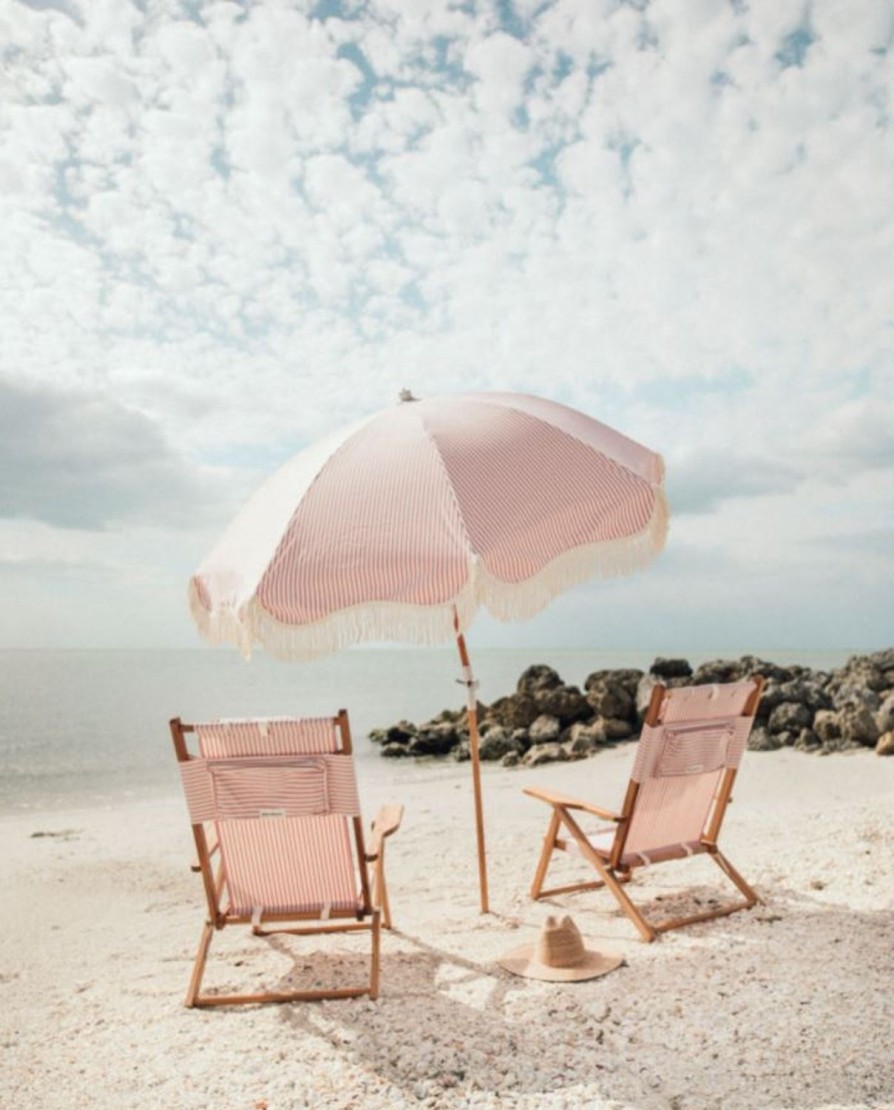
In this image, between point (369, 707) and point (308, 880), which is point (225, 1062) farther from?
point (369, 707)

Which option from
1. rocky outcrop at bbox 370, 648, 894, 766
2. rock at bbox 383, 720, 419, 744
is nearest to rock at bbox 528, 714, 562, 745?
rocky outcrop at bbox 370, 648, 894, 766

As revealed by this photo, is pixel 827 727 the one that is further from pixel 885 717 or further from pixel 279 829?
pixel 279 829

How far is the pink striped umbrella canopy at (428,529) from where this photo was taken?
414cm

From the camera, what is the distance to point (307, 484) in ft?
14.7

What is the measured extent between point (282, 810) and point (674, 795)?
210cm

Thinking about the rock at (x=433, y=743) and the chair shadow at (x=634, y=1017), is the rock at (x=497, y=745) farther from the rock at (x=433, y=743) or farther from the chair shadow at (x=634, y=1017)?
the chair shadow at (x=634, y=1017)

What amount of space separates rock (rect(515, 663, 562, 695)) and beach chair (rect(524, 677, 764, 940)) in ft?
42.4

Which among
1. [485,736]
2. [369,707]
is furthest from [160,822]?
[369,707]

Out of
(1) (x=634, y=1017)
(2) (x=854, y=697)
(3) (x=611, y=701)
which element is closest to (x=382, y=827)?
(1) (x=634, y=1017)

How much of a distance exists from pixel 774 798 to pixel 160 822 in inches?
286

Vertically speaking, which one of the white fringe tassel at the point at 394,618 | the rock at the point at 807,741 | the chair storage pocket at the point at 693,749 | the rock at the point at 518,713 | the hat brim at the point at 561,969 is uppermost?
the white fringe tassel at the point at 394,618

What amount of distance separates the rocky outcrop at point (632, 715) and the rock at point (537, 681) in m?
0.02

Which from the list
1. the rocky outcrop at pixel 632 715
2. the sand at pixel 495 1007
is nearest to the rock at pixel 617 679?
the rocky outcrop at pixel 632 715

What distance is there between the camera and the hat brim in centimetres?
412
